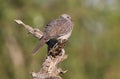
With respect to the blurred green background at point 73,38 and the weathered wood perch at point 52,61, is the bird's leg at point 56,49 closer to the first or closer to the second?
the weathered wood perch at point 52,61

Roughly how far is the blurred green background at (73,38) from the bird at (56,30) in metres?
6.05

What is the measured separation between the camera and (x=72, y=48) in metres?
19.6

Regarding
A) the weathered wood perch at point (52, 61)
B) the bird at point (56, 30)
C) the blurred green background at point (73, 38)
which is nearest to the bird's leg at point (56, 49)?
the weathered wood perch at point (52, 61)

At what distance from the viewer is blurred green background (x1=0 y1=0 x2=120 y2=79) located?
757 inches

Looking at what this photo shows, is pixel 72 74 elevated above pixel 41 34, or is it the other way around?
pixel 72 74

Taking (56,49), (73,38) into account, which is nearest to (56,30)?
(56,49)

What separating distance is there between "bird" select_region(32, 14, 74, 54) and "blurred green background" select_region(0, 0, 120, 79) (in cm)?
605

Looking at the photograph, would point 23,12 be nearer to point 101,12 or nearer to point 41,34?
point 101,12

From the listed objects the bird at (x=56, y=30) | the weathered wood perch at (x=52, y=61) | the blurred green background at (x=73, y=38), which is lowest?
the weathered wood perch at (x=52, y=61)

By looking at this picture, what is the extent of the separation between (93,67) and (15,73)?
6.94 feet

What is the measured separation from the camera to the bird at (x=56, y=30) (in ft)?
38.8

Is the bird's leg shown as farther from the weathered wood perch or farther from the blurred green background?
the blurred green background

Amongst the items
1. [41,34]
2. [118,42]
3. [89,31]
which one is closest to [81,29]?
[89,31]

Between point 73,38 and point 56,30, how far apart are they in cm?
725
